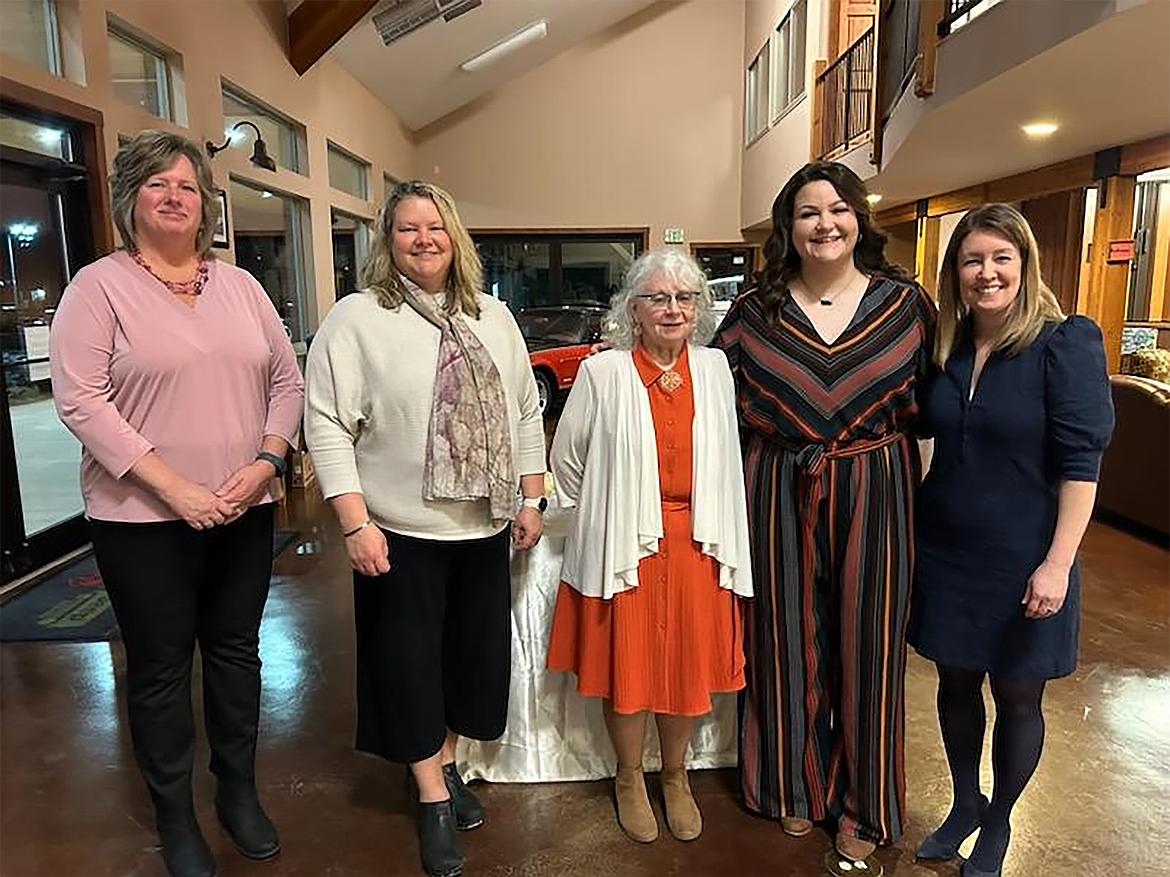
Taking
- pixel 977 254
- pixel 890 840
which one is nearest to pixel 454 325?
pixel 977 254

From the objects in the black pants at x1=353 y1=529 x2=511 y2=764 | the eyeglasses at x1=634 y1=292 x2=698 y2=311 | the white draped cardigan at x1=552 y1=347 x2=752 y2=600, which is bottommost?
the black pants at x1=353 y1=529 x2=511 y2=764

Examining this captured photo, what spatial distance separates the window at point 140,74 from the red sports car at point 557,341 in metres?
3.86

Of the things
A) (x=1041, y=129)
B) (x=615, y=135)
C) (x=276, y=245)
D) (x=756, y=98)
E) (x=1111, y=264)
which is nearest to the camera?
(x=1041, y=129)

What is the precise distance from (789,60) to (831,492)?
933cm

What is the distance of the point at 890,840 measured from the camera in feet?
6.43

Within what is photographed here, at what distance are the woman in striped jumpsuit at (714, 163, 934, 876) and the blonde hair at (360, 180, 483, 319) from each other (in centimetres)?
61

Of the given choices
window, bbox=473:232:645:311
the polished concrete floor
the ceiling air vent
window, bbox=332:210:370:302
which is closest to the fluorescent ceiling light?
the ceiling air vent

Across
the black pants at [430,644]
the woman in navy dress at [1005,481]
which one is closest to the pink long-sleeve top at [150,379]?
the black pants at [430,644]

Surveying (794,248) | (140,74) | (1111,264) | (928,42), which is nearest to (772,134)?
(1111,264)

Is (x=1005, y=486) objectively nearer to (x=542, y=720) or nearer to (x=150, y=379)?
(x=542, y=720)

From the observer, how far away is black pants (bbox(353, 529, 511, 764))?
5.99ft

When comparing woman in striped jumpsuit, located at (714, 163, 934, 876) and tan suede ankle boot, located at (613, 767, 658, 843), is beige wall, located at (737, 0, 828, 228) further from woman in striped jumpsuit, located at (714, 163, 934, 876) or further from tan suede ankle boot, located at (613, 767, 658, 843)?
tan suede ankle boot, located at (613, 767, 658, 843)

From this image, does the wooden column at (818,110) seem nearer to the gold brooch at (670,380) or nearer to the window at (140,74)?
the window at (140,74)

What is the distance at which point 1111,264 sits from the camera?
5.64 meters
